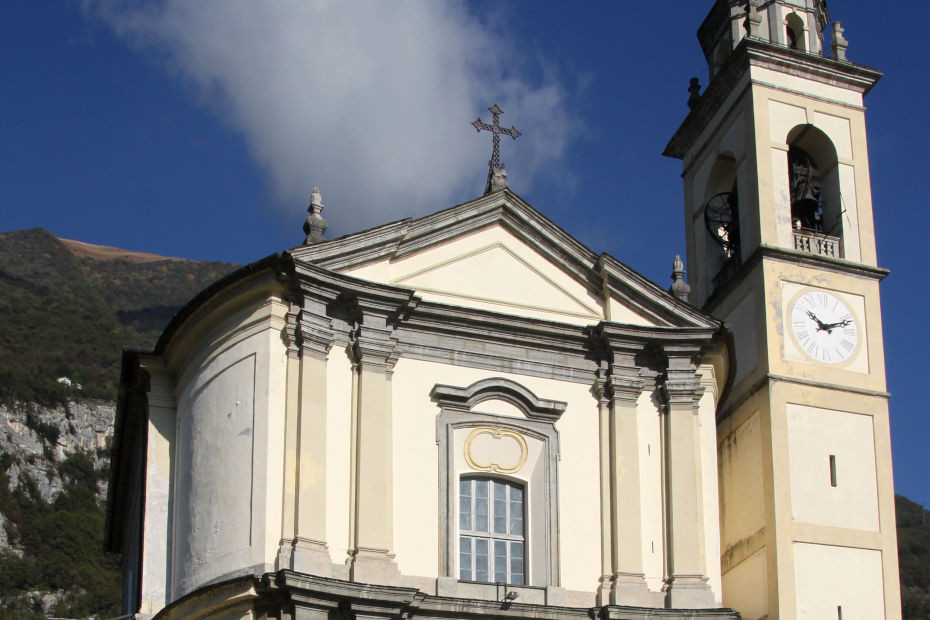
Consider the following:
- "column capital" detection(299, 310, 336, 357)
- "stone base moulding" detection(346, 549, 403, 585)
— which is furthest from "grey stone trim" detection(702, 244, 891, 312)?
"stone base moulding" detection(346, 549, 403, 585)

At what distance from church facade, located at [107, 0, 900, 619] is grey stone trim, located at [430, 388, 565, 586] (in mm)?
34

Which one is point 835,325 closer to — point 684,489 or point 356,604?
point 684,489

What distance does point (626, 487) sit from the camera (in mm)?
19953

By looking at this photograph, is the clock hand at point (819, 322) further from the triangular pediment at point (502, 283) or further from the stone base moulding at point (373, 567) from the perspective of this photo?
the stone base moulding at point (373, 567)

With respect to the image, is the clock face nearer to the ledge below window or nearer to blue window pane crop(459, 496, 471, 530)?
the ledge below window

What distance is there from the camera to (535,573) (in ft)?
63.2

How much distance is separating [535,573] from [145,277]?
3171 inches

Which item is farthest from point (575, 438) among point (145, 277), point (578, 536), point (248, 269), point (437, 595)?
point (145, 277)

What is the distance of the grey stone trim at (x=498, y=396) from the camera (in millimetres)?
19688

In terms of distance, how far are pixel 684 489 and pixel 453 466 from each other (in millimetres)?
3179

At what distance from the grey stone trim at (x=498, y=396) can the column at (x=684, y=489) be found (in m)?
1.59

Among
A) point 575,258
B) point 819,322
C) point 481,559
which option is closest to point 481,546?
point 481,559

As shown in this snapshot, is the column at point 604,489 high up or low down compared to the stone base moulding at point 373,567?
up

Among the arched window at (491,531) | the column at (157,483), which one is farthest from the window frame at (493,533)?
the column at (157,483)
